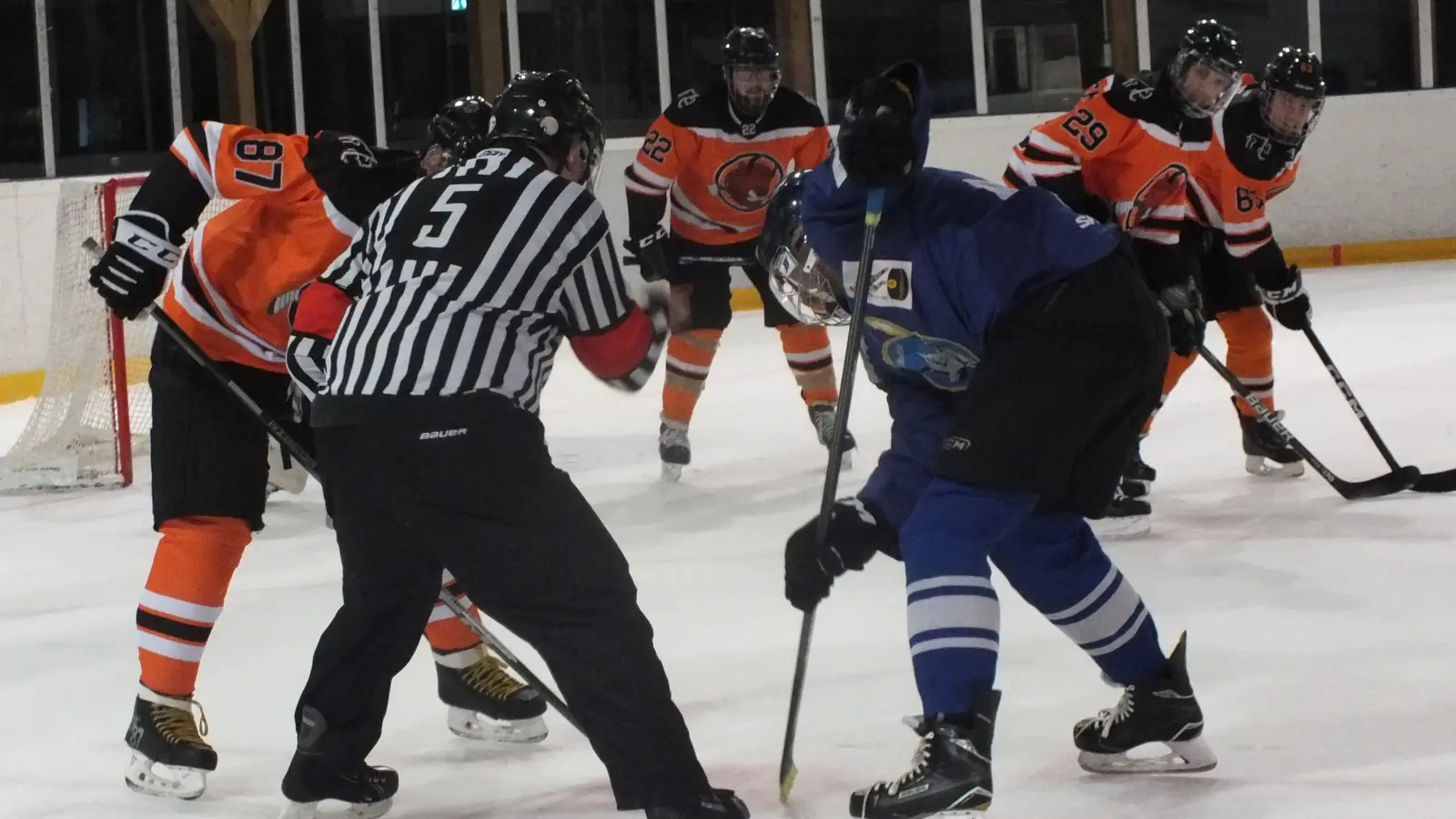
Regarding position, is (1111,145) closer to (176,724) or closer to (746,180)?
(746,180)

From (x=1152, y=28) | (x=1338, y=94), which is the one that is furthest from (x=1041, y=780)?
(x=1152, y=28)

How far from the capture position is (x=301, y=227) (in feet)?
8.16

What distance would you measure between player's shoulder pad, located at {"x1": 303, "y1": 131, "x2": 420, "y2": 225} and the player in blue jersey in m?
0.66

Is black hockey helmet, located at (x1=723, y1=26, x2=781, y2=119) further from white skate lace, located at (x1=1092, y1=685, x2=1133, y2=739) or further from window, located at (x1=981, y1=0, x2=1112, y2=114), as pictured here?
window, located at (x1=981, y1=0, x2=1112, y2=114)

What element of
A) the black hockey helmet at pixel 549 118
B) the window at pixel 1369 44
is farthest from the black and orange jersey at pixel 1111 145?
the window at pixel 1369 44

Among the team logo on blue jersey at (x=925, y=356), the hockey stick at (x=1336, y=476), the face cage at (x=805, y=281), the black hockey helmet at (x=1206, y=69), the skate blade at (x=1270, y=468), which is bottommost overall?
the skate blade at (x=1270, y=468)

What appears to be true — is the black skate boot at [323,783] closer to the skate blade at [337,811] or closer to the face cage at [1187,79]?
the skate blade at [337,811]

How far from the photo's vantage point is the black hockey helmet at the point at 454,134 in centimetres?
254

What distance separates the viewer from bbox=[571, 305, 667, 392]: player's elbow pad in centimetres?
203

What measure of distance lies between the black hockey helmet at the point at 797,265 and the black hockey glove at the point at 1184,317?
2.60ft

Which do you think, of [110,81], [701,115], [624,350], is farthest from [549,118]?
[110,81]

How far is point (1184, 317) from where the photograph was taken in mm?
3217

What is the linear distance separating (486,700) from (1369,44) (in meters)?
8.23

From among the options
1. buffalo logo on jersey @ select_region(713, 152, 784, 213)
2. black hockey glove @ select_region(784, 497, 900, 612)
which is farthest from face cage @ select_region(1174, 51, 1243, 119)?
black hockey glove @ select_region(784, 497, 900, 612)
